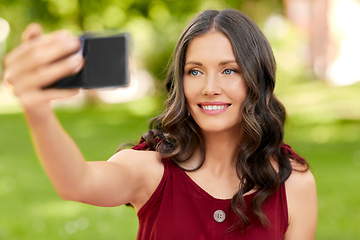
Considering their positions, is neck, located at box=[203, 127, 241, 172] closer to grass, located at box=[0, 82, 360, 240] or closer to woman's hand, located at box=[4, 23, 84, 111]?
grass, located at box=[0, 82, 360, 240]

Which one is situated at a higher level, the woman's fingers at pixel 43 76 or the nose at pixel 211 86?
the woman's fingers at pixel 43 76

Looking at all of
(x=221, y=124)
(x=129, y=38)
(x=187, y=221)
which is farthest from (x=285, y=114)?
(x=129, y=38)

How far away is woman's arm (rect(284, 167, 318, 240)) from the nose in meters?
0.72

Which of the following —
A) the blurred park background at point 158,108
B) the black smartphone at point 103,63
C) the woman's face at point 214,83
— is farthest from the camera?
the blurred park background at point 158,108

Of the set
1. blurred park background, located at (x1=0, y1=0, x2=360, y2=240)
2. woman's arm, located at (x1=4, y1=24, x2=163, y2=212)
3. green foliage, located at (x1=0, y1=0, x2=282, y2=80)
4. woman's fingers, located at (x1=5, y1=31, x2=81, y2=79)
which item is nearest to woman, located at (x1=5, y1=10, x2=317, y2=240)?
woman's arm, located at (x1=4, y1=24, x2=163, y2=212)

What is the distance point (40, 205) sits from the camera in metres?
6.68

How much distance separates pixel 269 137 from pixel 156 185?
0.75 metres

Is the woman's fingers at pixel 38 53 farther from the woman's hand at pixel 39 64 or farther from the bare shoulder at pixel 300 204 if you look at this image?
the bare shoulder at pixel 300 204

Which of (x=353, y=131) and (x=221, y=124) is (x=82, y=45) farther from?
(x=353, y=131)

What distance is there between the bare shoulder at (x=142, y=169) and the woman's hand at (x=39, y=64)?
90cm

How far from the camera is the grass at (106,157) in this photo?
5.64 meters

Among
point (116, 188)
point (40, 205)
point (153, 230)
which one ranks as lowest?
point (40, 205)

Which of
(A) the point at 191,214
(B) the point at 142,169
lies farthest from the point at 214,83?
(A) the point at 191,214

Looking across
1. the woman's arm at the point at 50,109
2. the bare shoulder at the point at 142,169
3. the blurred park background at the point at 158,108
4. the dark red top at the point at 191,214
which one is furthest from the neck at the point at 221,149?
the woman's arm at the point at 50,109
